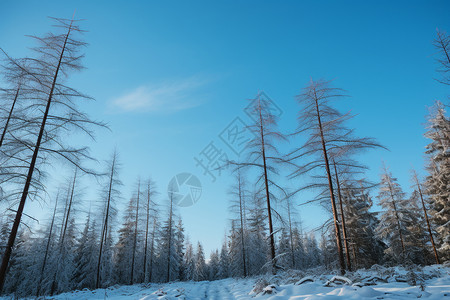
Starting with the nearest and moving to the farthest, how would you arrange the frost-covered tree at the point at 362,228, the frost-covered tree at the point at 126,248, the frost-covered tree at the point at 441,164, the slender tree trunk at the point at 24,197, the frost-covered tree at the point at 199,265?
the slender tree trunk at the point at 24,197, the frost-covered tree at the point at 441,164, the frost-covered tree at the point at 362,228, the frost-covered tree at the point at 126,248, the frost-covered tree at the point at 199,265

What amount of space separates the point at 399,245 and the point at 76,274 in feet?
112

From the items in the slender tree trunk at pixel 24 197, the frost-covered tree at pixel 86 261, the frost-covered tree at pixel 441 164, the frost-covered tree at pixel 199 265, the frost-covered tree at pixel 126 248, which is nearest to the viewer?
the slender tree trunk at pixel 24 197

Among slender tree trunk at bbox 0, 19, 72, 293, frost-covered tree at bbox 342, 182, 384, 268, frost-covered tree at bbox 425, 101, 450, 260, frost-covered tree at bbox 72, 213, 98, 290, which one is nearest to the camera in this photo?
slender tree trunk at bbox 0, 19, 72, 293

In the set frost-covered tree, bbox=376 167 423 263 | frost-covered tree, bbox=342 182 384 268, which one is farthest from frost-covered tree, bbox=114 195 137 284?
frost-covered tree, bbox=376 167 423 263

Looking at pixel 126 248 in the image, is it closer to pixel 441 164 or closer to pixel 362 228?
pixel 362 228

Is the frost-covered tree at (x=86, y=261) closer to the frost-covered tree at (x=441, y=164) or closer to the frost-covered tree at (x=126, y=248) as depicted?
the frost-covered tree at (x=126, y=248)

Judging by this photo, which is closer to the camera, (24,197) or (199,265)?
(24,197)

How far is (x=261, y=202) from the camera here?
12891 millimetres

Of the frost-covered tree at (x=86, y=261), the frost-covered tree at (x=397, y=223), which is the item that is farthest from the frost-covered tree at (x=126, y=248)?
the frost-covered tree at (x=397, y=223)

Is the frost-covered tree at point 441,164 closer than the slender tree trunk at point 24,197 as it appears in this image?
No

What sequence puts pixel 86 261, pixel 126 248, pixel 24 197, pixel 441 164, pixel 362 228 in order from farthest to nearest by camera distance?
1. pixel 126 248
2. pixel 86 261
3. pixel 362 228
4. pixel 441 164
5. pixel 24 197

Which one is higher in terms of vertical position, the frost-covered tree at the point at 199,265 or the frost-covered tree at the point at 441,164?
the frost-covered tree at the point at 441,164

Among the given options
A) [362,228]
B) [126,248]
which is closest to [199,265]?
[126,248]

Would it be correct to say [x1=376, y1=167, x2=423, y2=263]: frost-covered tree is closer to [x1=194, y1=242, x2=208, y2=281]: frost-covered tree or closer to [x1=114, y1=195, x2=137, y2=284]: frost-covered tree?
[x1=114, y1=195, x2=137, y2=284]: frost-covered tree
